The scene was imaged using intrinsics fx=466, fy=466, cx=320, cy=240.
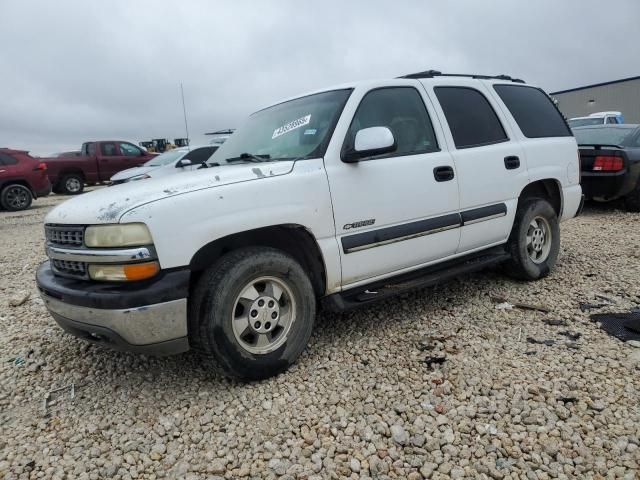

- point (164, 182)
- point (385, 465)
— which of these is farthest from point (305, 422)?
point (164, 182)

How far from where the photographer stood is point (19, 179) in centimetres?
1218

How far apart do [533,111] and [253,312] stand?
3335 millimetres

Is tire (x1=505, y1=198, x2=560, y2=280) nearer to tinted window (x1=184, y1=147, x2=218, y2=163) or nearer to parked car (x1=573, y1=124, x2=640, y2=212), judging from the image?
Result: parked car (x1=573, y1=124, x2=640, y2=212)

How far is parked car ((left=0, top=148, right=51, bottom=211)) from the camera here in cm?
1204

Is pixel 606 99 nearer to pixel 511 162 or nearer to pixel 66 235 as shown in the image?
pixel 511 162

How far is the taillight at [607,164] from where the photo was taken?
7.16m

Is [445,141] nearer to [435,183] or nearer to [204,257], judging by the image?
[435,183]

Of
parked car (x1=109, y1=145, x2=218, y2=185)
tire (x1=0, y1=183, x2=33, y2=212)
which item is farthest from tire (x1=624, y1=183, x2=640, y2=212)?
tire (x1=0, y1=183, x2=33, y2=212)

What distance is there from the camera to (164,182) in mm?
2734

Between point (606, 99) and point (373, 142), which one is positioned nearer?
point (373, 142)

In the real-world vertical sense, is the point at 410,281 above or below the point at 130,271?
below

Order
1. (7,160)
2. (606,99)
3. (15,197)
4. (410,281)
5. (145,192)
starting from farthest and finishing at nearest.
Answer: (606,99), (15,197), (7,160), (410,281), (145,192)

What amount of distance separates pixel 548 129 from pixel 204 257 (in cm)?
352

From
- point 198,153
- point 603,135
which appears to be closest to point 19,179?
point 198,153
